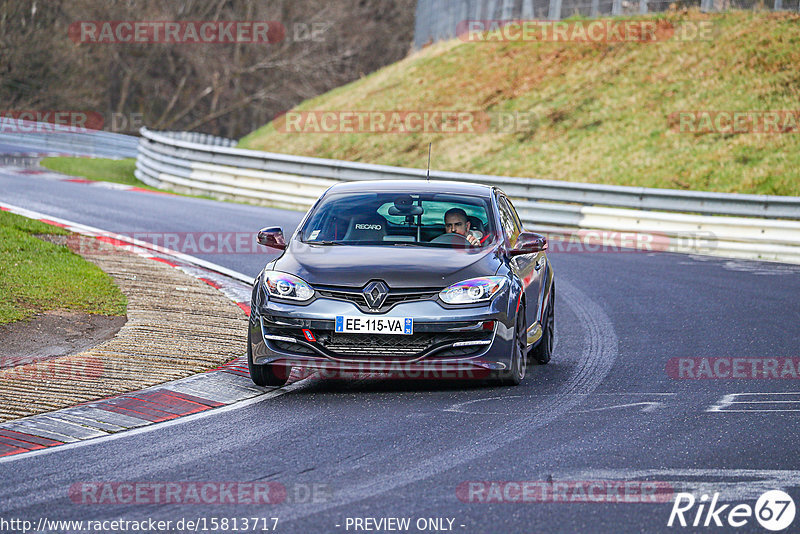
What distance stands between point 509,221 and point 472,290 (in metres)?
1.90

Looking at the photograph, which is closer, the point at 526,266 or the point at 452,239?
the point at 452,239

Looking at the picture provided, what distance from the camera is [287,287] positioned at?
27.1 feet

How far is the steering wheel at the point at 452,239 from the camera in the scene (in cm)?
905

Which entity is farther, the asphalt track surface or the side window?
the side window
